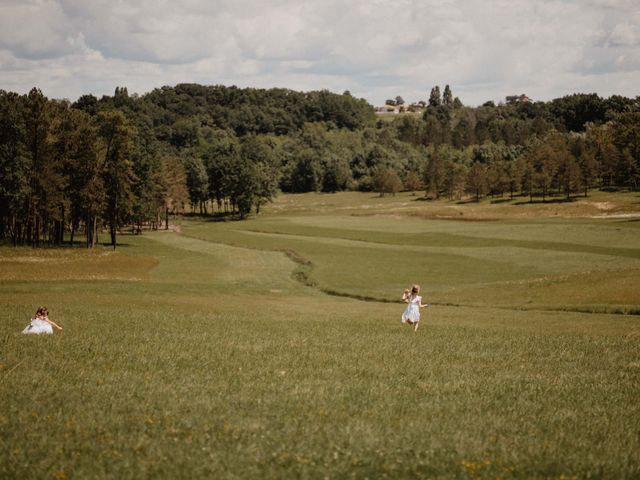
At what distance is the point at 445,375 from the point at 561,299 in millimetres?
30359

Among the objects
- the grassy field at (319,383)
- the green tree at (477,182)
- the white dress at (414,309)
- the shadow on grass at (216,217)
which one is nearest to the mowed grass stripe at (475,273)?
the grassy field at (319,383)

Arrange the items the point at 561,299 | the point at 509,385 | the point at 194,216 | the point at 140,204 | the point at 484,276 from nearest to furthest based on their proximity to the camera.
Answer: the point at 509,385, the point at 561,299, the point at 484,276, the point at 140,204, the point at 194,216

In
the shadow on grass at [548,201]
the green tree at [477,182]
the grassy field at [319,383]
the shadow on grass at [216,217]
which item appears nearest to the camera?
the grassy field at [319,383]

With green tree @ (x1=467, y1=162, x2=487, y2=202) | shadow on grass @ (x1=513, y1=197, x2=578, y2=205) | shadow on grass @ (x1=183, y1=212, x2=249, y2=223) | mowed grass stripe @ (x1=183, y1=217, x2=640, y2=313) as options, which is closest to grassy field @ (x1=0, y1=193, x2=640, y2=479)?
mowed grass stripe @ (x1=183, y1=217, x2=640, y2=313)

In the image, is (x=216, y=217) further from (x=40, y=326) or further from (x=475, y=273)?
(x=40, y=326)

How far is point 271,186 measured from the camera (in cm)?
17400

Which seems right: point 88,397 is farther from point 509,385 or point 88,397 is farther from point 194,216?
point 194,216

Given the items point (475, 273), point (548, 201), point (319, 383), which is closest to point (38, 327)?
point (319, 383)

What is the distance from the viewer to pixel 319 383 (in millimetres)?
18344

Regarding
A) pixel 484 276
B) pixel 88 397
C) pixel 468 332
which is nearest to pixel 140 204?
pixel 484 276

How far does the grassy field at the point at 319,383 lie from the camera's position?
12578mm

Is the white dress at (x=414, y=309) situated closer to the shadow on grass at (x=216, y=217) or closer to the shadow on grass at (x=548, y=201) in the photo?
the shadow on grass at (x=216, y=217)

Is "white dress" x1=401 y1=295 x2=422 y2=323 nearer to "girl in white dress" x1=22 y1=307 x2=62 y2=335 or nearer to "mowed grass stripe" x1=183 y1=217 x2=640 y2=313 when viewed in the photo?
"girl in white dress" x1=22 y1=307 x2=62 y2=335

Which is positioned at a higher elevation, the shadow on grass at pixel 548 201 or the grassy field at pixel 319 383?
the shadow on grass at pixel 548 201
